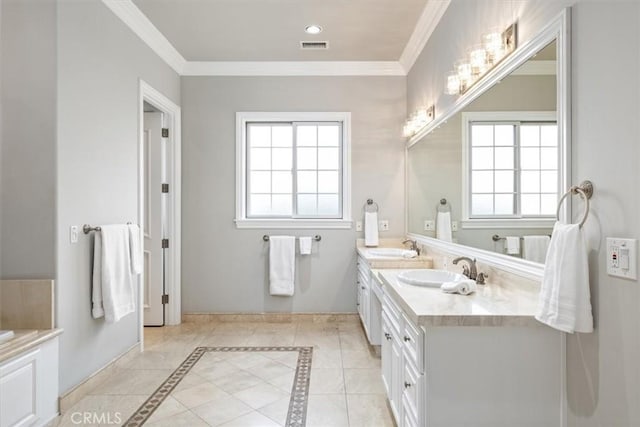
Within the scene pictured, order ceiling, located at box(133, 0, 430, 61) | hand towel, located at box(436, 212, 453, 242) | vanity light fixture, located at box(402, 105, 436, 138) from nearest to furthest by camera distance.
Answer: hand towel, located at box(436, 212, 453, 242) → ceiling, located at box(133, 0, 430, 61) → vanity light fixture, located at box(402, 105, 436, 138)

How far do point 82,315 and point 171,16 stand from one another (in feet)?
7.86

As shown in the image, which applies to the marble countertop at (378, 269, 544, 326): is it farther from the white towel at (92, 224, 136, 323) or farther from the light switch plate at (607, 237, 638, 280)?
the white towel at (92, 224, 136, 323)

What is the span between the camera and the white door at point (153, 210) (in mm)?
3695

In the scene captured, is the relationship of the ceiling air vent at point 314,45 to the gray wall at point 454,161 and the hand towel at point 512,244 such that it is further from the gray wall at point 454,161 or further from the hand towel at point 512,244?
the hand towel at point 512,244

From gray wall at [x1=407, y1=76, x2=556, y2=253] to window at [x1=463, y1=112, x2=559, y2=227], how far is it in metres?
0.06

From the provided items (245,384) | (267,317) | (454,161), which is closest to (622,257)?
(454,161)

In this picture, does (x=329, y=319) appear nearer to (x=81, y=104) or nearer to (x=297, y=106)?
(x=297, y=106)

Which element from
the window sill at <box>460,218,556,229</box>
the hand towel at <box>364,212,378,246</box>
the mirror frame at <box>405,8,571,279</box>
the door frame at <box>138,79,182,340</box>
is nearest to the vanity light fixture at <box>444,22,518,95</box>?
the mirror frame at <box>405,8,571,279</box>

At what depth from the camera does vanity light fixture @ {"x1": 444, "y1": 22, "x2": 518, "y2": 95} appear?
1.75 metres

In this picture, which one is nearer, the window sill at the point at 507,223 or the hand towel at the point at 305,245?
the window sill at the point at 507,223

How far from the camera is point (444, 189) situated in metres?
2.64

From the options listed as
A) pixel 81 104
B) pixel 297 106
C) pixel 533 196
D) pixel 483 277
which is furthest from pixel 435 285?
pixel 297 106

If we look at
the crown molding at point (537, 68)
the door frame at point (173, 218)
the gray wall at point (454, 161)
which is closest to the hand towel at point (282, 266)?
the door frame at point (173, 218)

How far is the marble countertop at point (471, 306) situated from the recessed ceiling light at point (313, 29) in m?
2.36
